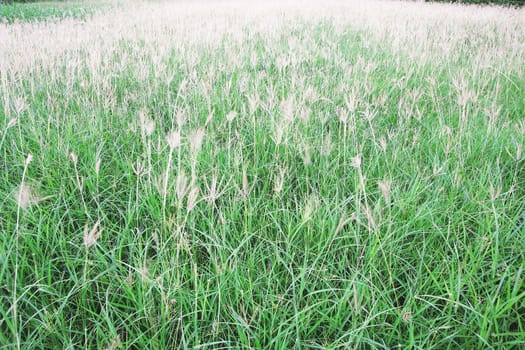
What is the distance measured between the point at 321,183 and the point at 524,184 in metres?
0.93

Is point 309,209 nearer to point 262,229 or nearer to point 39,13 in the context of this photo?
point 262,229

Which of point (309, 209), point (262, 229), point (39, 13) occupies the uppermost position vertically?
point (39, 13)

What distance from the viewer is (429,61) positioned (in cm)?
325

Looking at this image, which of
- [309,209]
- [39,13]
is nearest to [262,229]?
[309,209]

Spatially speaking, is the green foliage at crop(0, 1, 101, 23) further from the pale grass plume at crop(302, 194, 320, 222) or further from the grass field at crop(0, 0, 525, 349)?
the pale grass plume at crop(302, 194, 320, 222)

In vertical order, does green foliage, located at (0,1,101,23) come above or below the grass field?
above

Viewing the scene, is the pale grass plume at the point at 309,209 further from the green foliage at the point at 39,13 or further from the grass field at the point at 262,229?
the green foliage at the point at 39,13

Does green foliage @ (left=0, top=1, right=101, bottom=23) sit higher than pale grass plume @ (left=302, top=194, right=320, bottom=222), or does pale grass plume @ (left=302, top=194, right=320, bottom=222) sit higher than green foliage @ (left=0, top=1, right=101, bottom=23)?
green foliage @ (left=0, top=1, right=101, bottom=23)

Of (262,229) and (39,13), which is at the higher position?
(39,13)

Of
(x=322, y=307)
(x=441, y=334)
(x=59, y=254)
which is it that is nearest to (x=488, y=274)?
(x=441, y=334)

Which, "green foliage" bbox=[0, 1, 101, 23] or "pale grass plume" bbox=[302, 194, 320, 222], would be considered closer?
"pale grass plume" bbox=[302, 194, 320, 222]

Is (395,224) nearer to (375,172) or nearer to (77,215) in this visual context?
(375,172)

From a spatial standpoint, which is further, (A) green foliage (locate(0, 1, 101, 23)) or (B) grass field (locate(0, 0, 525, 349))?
(A) green foliage (locate(0, 1, 101, 23))

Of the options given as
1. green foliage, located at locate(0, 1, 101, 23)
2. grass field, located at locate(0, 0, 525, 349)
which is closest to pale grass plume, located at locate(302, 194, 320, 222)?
grass field, located at locate(0, 0, 525, 349)
